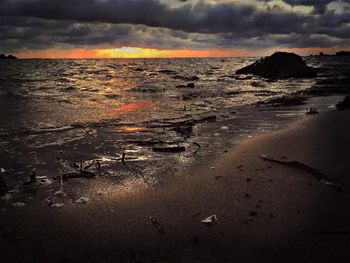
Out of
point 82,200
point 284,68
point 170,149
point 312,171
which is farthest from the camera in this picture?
point 284,68

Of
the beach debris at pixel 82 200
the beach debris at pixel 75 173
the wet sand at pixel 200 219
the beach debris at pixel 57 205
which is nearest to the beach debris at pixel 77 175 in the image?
the beach debris at pixel 75 173

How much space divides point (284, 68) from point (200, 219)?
44006 mm

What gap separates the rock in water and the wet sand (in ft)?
132

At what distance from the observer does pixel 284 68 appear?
4600 cm

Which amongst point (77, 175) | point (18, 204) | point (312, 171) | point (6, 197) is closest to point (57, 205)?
point (18, 204)

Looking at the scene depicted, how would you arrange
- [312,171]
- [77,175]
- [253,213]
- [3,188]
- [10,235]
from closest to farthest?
[10,235]
[253,213]
[3,188]
[312,171]
[77,175]

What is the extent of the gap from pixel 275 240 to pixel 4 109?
54.8 feet

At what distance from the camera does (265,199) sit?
573cm

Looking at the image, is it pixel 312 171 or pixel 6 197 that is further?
pixel 312 171

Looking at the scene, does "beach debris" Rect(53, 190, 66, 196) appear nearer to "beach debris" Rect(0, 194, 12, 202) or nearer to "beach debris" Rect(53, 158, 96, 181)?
"beach debris" Rect(53, 158, 96, 181)

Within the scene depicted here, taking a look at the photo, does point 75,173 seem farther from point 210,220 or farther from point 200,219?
point 210,220

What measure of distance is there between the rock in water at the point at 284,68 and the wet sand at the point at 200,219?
40109 mm

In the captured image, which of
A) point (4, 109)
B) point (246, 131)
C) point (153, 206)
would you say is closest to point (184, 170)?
point (153, 206)

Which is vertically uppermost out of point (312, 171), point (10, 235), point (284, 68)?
point (284, 68)
